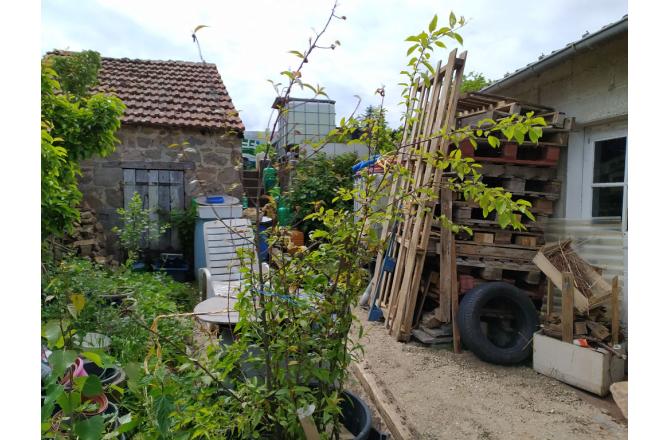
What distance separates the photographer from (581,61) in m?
4.30

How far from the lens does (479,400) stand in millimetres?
3438

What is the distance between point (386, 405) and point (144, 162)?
5.85 m

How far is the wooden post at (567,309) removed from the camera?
366cm

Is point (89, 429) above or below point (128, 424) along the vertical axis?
above

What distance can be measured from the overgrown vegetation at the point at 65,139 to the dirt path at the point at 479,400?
7.25 ft

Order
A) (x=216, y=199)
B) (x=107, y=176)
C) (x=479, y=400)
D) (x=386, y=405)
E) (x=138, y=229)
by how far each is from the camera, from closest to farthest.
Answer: (x=386, y=405)
(x=479, y=400)
(x=138, y=229)
(x=216, y=199)
(x=107, y=176)

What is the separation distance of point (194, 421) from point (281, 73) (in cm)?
132

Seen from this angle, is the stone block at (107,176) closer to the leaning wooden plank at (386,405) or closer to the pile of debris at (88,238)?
the pile of debris at (88,238)

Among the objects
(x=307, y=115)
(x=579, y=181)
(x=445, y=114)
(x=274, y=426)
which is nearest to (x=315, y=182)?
(x=307, y=115)

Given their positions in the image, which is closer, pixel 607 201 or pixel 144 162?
pixel 607 201

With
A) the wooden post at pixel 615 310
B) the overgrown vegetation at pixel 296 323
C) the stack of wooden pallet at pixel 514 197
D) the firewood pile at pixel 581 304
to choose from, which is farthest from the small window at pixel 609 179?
the overgrown vegetation at pixel 296 323

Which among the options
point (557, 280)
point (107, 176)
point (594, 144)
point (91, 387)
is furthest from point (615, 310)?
point (107, 176)

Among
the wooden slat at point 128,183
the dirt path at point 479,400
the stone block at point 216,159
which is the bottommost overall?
the dirt path at point 479,400

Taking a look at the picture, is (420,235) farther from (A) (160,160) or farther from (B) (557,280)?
(A) (160,160)
